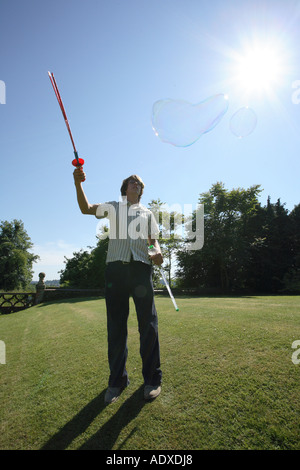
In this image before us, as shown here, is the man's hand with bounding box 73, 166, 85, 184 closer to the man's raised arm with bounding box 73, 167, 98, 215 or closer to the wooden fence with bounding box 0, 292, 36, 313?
the man's raised arm with bounding box 73, 167, 98, 215

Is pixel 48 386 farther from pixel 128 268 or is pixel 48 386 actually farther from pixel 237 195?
pixel 237 195

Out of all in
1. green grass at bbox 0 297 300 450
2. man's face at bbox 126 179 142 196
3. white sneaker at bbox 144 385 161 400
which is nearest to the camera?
green grass at bbox 0 297 300 450

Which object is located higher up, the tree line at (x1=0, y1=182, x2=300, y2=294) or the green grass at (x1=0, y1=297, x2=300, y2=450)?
the tree line at (x1=0, y1=182, x2=300, y2=294)

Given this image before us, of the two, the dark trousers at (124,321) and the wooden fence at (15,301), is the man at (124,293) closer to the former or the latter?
the dark trousers at (124,321)

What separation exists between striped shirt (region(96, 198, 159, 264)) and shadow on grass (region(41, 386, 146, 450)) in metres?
1.53

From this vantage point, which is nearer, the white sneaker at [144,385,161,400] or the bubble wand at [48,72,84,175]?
the white sneaker at [144,385,161,400]

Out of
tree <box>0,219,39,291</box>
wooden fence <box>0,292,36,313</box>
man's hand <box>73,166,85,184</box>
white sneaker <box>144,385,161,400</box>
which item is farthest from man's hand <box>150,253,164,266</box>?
tree <box>0,219,39,291</box>

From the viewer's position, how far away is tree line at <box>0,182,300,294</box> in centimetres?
2638

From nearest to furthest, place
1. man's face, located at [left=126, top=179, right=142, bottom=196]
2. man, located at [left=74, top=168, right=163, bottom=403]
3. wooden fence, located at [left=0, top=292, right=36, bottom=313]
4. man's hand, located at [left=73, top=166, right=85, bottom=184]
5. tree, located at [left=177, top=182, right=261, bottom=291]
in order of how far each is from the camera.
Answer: man, located at [left=74, top=168, right=163, bottom=403] < man's hand, located at [left=73, top=166, right=85, bottom=184] < man's face, located at [left=126, top=179, right=142, bottom=196] < wooden fence, located at [left=0, top=292, right=36, bottom=313] < tree, located at [left=177, top=182, right=261, bottom=291]

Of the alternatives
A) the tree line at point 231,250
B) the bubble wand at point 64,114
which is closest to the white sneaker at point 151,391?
the bubble wand at point 64,114

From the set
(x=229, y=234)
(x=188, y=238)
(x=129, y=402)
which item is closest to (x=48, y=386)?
(x=129, y=402)

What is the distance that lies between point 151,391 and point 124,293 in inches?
43.2

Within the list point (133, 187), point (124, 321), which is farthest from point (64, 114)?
point (124, 321)

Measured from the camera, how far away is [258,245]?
94.0 feet
